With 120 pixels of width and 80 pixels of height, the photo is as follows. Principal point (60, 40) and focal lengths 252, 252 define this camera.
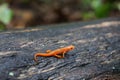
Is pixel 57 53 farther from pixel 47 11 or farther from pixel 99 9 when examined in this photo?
pixel 47 11

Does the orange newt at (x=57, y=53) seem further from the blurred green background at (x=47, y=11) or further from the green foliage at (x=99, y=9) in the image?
the blurred green background at (x=47, y=11)

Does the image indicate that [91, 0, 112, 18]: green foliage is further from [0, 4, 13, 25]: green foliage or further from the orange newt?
the orange newt

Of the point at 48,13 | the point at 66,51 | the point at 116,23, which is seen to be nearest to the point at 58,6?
the point at 48,13

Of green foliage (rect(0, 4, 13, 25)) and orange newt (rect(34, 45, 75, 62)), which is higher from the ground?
green foliage (rect(0, 4, 13, 25))

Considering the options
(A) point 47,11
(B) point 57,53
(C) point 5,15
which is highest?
(C) point 5,15

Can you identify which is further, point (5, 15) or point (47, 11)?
point (47, 11)

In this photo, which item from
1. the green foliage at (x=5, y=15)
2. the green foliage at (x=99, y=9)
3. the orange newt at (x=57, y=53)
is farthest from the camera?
the green foliage at (x=99, y=9)

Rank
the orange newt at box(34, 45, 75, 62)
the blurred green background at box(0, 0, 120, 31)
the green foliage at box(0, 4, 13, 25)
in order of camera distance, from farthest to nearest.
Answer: the blurred green background at box(0, 0, 120, 31)
the green foliage at box(0, 4, 13, 25)
the orange newt at box(34, 45, 75, 62)

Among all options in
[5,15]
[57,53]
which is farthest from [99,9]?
[57,53]

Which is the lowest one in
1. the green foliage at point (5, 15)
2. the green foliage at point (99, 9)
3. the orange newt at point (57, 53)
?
the orange newt at point (57, 53)

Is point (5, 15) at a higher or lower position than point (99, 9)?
higher

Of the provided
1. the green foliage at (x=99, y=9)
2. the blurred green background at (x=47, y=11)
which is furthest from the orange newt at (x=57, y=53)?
the blurred green background at (x=47, y=11)

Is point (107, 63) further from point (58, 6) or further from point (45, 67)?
point (58, 6)

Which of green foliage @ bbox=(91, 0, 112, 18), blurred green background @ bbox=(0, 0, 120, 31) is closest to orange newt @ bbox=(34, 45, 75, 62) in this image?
green foliage @ bbox=(91, 0, 112, 18)
